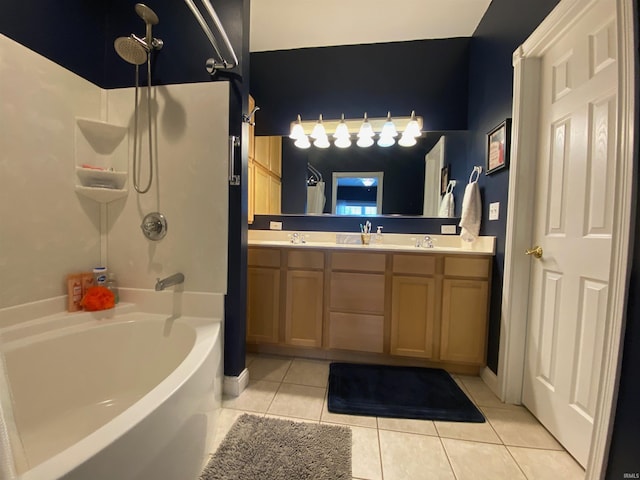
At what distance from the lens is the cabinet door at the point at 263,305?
196cm

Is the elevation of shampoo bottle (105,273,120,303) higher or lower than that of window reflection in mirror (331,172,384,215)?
lower

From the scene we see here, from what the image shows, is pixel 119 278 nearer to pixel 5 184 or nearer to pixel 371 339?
pixel 5 184

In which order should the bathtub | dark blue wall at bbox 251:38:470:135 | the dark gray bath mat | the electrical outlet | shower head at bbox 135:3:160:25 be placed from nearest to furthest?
the bathtub < the dark gray bath mat < shower head at bbox 135:3:160:25 < the electrical outlet < dark blue wall at bbox 251:38:470:135

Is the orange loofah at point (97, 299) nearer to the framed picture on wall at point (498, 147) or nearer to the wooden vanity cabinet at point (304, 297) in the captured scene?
the wooden vanity cabinet at point (304, 297)

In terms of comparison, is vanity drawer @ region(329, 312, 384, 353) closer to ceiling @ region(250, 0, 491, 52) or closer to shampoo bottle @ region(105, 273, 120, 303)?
shampoo bottle @ region(105, 273, 120, 303)

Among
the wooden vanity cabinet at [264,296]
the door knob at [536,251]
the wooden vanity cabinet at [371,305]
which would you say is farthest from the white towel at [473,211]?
the wooden vanity cabinet at [264,296]

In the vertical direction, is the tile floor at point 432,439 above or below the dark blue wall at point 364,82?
below

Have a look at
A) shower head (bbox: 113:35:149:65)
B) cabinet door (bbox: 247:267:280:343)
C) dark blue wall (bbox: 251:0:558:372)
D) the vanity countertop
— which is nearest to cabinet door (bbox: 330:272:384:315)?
the vanity countertop

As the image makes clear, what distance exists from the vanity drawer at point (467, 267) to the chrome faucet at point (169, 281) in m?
1.72

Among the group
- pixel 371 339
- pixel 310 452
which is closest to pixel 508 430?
pixel 371 339

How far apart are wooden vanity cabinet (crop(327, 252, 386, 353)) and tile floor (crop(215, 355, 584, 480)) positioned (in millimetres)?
369

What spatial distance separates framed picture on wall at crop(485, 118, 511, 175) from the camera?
5.12 feet

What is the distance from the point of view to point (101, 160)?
1.54 m

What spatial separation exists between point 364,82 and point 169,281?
224 cm
